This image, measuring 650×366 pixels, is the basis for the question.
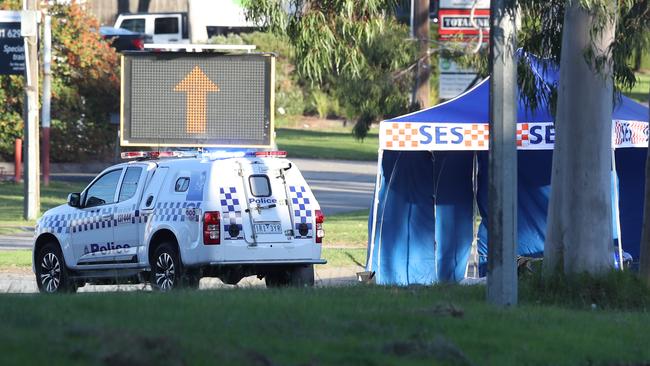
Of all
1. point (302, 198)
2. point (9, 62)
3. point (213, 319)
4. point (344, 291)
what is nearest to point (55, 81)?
point (9, 62)

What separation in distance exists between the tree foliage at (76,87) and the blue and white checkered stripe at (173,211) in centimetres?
2135

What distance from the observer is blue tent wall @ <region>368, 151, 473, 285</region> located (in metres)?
17.8

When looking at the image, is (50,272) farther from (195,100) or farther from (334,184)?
(334,184)

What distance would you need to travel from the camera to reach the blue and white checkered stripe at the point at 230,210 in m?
14.1

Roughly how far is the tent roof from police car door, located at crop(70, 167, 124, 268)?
145 inches

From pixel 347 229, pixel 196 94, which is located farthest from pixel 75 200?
pixel 347 229

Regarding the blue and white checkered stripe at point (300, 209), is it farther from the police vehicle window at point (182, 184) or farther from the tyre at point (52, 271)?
the tyre at point (52, 271)

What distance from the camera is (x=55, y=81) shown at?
35.3 m

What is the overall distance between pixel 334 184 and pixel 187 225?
23899 millimetres

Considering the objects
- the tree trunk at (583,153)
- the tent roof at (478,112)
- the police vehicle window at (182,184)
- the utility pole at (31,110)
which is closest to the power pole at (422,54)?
the tent roof at (478,112)

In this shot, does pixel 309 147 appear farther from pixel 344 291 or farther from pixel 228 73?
pixel 344 291

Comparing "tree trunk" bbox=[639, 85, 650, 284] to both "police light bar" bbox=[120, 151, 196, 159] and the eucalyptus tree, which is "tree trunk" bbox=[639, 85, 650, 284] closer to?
the eucalyptus tree

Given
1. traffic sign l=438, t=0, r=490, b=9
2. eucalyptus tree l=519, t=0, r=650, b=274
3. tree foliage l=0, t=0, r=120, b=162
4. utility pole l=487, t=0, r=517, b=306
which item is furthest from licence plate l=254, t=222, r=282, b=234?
tree foliage l=0, t=0, r=120, b=162

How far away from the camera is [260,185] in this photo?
571 inches
